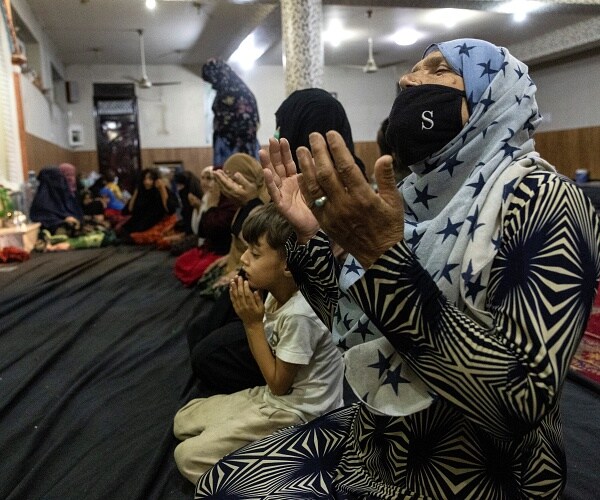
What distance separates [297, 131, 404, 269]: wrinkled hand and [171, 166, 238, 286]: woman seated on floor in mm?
2487

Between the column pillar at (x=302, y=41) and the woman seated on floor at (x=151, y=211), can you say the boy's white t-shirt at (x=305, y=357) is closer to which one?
the column pillar at (x=302, y=41)

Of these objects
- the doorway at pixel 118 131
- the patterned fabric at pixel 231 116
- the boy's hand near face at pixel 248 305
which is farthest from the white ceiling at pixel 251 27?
the boy's hand near face at pixel 248 305

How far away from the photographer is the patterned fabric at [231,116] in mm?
4289

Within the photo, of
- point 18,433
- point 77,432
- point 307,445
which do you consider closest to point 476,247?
point 307,445

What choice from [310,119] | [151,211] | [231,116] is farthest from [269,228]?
[151,211]

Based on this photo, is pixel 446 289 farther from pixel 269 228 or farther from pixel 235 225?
pixel 235 225

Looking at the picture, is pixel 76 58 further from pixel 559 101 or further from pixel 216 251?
pixel 559 101

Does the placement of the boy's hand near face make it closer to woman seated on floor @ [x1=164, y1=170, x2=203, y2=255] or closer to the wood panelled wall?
woman seated on floor @ [x1=164, y1=170, x2=203, y2=255]

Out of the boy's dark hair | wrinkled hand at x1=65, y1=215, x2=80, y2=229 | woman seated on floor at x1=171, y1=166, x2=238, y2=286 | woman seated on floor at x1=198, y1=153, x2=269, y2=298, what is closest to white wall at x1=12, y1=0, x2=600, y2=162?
wrinkled hand at x1=65, y1=215, x2=80, y2=229

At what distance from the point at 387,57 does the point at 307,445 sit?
10649 millimetres

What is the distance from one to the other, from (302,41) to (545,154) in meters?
7.31

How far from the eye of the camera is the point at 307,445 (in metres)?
1.08

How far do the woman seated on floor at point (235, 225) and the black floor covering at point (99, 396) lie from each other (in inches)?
5.7

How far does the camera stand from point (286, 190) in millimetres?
1042
